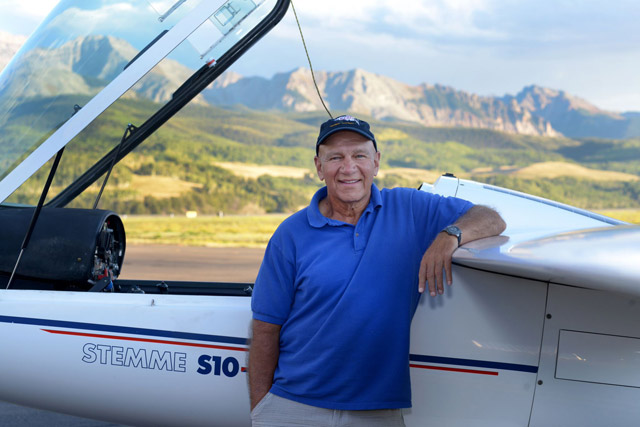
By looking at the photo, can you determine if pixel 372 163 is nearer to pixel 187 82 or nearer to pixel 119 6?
pixel 187 82

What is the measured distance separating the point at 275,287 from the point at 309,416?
0.43m

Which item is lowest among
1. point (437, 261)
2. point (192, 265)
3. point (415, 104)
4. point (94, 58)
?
point (192, 265)

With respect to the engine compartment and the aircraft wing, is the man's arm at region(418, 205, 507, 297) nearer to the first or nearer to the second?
the aircraft wing

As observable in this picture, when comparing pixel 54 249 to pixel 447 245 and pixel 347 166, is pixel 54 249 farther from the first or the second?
pixel 447 245

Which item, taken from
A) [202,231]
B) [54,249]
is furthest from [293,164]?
[54,249]

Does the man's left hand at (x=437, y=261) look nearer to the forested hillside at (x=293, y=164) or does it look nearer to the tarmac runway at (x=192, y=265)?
the tarmac runway at (x=192, y=265)

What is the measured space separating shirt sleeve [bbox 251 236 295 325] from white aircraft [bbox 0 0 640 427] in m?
0.45

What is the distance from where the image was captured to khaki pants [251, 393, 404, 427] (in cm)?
186

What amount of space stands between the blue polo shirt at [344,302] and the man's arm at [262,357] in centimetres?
3

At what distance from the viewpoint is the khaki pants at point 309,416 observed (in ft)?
6.11

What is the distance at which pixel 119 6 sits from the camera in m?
2.97

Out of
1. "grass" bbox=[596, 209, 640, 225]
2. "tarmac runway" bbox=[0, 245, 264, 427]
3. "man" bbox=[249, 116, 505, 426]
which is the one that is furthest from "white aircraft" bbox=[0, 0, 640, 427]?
"grass" bbox=[596, 209, 640, 225]

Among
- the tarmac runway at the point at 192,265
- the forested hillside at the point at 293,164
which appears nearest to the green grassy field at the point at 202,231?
the tarmac runway at the point at 192,265

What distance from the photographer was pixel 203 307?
7.88ft
